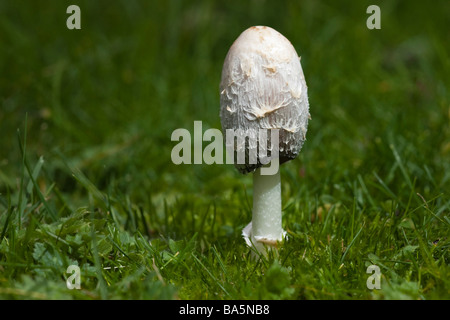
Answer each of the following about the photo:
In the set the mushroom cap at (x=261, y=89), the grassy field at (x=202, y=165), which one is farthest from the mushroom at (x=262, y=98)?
the grassy field at (x=202, y=165)

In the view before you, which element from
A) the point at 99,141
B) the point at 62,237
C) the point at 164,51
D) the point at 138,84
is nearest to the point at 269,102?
the point at 62,237

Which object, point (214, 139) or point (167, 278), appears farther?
point (214, 139)

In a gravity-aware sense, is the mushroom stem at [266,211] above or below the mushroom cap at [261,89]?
below

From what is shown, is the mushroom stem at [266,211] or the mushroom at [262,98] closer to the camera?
the mushroom at [262,98]

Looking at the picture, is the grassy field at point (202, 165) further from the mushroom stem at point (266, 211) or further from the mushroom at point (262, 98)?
the mushroom at point (262, 98)

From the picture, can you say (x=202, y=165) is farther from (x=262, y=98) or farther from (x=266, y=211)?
(x=262, y=98)

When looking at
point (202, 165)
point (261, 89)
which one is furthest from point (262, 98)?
point (202, 165)
